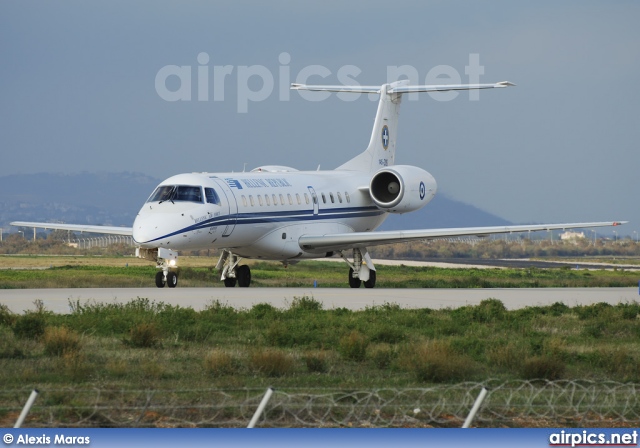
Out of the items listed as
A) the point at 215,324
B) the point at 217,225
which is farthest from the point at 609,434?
the point at 217,225

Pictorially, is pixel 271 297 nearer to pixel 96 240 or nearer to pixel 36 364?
pixel 36 364

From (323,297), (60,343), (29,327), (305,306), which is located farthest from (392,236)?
(60,343)

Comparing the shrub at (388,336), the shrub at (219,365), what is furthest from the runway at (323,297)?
the shrub at (219,365)

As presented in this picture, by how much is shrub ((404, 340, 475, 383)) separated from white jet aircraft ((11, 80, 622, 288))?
52.7ft

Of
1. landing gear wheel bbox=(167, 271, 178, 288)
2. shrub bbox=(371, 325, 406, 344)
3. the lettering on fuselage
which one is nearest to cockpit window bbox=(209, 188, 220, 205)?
the lettering on fuselage

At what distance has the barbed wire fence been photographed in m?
13.9

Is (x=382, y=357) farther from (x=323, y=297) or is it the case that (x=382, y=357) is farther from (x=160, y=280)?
(x=160, y=280)

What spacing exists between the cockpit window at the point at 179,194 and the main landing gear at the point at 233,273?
495cm

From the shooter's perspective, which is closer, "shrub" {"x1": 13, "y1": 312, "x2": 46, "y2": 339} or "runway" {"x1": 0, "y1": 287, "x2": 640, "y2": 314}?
"shrub" {"x1": 13, "y1": 312, "x2": 46, "y2": 339}

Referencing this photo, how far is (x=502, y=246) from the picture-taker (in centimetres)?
10944

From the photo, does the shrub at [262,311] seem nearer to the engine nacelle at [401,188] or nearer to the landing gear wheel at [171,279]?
the landing gear wheel at [171,279]

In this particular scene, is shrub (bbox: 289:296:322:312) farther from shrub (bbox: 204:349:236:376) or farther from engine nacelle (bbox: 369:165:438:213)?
engine nacelle (bbox: 369:165:438:213)

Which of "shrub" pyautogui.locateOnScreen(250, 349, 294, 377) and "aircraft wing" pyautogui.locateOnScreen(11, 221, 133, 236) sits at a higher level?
"aircraft wing" pyautogui.locateOnScreen(11, 221, 133, 236)

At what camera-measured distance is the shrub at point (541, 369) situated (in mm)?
18188
